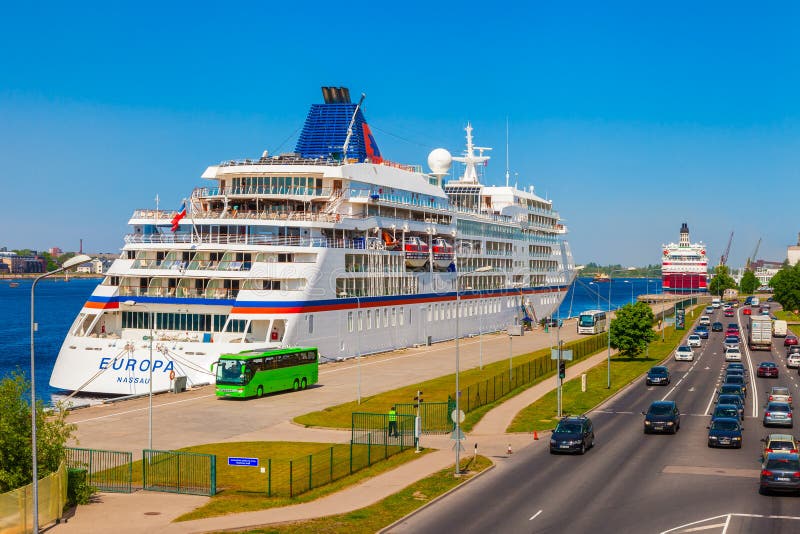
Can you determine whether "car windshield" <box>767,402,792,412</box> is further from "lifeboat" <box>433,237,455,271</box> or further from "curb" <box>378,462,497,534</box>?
"lifeboat" <box>433,237,455,271</box>

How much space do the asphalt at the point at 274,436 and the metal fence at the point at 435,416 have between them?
4.63ft

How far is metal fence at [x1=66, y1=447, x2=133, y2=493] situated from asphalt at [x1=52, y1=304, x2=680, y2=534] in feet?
3.66

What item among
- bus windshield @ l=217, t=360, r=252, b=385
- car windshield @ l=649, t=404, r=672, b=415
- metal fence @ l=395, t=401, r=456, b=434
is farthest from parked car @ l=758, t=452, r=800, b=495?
bus windshield @ l=217, t=360, r=252, b=385

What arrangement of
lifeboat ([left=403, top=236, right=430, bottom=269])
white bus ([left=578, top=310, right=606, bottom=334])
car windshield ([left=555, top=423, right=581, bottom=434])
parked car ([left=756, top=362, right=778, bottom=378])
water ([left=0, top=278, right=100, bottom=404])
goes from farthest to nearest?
1. white bus ([left=578, top=310, right=606, bottom=334])
2. lifeboat ([left=403, top=236, right=430, bottom=269])
3. water ([left=0, top=278, right=100, bottom=404])
4. parked car ([left=756, top=362, right=778, bottom=378])
5. car windshield ([left=555, top=423, right=581, bottom=434])

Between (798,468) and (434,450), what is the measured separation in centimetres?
1589

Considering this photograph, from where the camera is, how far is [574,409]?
54781mm

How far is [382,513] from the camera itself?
30.2 meters

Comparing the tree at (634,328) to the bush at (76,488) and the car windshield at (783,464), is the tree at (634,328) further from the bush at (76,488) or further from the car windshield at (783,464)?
the bush at (76,488)

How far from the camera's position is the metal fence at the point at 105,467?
33.3m

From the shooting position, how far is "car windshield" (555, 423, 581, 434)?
41000 mm

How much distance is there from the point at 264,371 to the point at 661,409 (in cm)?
2405

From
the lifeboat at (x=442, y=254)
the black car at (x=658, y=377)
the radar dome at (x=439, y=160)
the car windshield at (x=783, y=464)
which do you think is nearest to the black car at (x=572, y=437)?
the car windshield at (x=783, y=464)

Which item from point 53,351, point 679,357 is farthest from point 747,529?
point 53,351

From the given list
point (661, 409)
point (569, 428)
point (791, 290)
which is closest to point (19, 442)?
point (569, 428)
